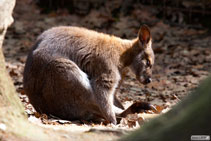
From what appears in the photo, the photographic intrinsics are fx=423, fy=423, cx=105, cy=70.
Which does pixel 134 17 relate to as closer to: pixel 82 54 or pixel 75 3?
pixel 75 3

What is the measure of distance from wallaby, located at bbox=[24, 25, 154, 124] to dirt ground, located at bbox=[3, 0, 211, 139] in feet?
0.71

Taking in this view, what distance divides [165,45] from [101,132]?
6.35 m

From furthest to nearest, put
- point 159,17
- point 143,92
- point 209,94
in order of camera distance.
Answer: point 159,17
point 143,92
point 209,94

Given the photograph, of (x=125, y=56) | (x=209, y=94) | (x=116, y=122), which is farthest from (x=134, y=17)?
(x=209, y=94)

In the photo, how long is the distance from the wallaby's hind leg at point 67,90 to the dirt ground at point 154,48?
18cm

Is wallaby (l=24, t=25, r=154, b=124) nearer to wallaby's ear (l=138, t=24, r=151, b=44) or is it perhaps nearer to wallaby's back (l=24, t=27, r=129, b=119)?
wallaby's back (l=24, t=27, r=129, b=119)

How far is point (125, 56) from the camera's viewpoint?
6.22 metres

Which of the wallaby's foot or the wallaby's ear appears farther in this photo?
the wallaby's ear

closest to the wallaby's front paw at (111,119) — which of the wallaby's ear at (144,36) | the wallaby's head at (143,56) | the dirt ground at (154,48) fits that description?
the dirt ground at (154,48)

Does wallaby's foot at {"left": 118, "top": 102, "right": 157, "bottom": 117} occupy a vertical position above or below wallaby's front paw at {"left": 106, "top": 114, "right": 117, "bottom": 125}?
above

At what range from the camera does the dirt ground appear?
743cm

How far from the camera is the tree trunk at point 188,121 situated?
103 inches

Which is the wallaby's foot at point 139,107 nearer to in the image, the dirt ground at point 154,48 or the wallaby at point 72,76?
the dirt ground at point 154,48

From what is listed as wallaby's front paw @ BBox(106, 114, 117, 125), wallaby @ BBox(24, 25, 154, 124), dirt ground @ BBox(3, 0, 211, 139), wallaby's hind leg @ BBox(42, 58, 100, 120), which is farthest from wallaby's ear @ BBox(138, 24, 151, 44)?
wallaby's front paw @ BBox(106, 114, 117, 125)
